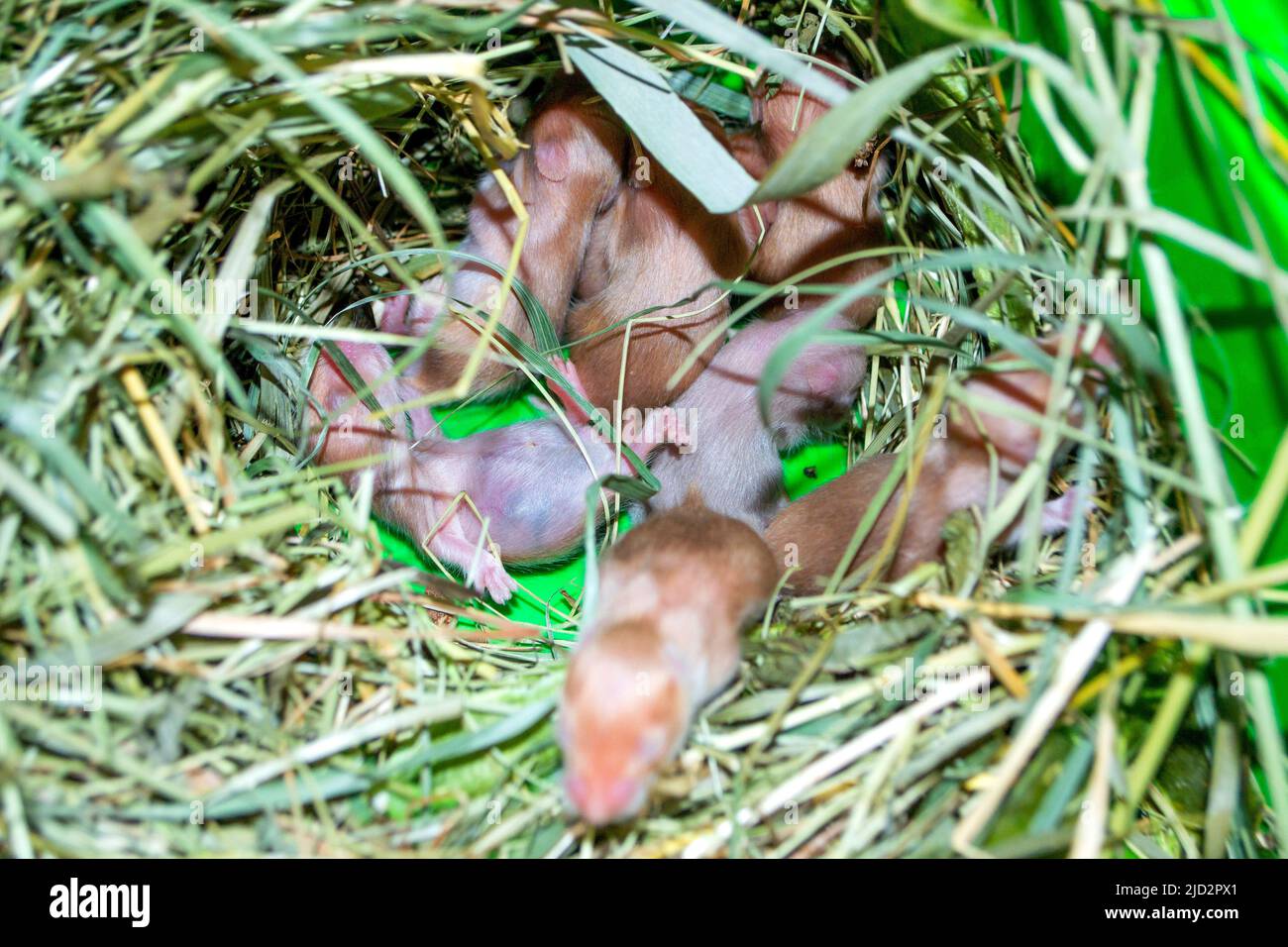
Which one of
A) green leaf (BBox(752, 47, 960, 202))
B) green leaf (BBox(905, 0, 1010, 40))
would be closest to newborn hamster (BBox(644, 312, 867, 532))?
green leaf (BBox(752, 47, 960, 202))

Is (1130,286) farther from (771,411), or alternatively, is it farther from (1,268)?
(1,268)

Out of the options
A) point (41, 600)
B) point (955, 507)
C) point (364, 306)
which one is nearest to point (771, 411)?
point (955, 507)

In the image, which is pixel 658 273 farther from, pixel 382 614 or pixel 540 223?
pixel 382 614

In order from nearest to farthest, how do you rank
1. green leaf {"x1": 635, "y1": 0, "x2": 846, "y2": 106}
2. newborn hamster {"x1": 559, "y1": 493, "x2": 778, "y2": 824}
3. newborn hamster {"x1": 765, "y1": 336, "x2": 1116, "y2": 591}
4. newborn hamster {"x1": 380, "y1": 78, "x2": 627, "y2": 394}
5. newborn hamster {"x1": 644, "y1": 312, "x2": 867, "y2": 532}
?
newborn hamster {"x1": 559, "y1": 493, "x2": 778, "y2": 824} < green leaf {"x1": 635, "y1": 0, "x2": 846, "y2": 106} < newborn hamster {"x1": 765, "y1": 336, "x2": 1116, "y2": 591} < newborn hamster {"x1": 380, "y1": 78, "x2": 627, "y2": 394} < newborn hamster {"x1": 644, "y1": 312, "x2": 867, "y2": 532}

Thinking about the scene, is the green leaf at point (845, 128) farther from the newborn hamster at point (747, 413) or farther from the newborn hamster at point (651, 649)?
the newborn hamster at point (747, 413)

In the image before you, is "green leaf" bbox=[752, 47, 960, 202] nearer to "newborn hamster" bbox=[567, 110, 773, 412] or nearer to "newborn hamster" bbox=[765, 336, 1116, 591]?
"newborn hamster" bbox=[765, 336, 1116, 591]

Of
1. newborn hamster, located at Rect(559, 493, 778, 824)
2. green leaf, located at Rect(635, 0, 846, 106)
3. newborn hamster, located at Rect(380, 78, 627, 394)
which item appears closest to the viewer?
newborn hamster, located at Rect(559, 493, 778, 824)
